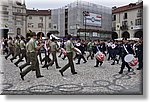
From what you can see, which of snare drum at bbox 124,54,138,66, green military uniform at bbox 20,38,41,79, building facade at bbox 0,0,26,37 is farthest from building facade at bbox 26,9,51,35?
snare drum at bbox 124,54,138,66

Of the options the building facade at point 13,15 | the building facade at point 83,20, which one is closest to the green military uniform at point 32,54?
the building facade at point 83,20

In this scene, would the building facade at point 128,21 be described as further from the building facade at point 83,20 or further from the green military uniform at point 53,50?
the green military uniform at point 53,50

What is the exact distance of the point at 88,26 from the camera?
3572 millimetres

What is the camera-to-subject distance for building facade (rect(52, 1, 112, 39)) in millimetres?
3512

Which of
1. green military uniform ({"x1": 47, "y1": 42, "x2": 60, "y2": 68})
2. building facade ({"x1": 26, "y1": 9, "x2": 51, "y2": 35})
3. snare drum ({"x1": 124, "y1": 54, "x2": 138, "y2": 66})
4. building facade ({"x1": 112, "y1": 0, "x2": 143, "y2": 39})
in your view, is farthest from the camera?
green military uniform ({"x1": 47, "y1": 42, "x2": 60, "y2": 68})

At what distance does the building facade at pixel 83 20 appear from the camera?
11.5ft

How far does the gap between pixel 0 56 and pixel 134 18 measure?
6.57ft

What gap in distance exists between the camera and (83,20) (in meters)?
3.74

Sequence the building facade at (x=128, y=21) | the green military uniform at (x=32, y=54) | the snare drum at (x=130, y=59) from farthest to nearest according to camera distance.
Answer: the snare drum at (x=130, y=59) < the green military uniform at (x=32, y=54) < the building facade at (x=128, y=21)

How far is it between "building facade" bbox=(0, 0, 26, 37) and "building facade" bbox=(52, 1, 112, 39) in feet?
1.47

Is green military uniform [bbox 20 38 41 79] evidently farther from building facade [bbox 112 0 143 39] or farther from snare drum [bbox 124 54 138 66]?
snare drum [bbox 124 54 138 66]

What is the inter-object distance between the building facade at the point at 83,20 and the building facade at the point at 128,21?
0.35 ft

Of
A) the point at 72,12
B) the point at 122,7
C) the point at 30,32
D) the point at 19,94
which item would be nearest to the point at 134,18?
the point at 122,7

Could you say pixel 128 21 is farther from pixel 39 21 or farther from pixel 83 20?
pixel 39 21
